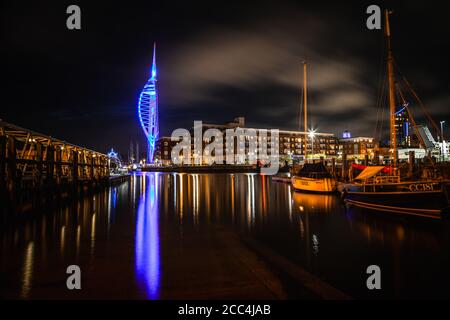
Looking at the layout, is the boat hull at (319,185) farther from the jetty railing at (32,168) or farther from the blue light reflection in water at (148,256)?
the jetty railing at (32,168)

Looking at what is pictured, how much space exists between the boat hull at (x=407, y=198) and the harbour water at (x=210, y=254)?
3.28 ft

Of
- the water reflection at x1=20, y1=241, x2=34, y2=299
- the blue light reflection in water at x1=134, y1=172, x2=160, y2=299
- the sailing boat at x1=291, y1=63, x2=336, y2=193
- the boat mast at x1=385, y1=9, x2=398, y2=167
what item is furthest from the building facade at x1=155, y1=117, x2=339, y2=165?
the water reflection at x1=20, y1=241, x2=34, y2=299

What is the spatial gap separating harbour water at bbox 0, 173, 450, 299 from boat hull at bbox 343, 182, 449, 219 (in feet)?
3.28

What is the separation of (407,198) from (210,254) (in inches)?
484

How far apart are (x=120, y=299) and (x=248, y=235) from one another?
6.42 m

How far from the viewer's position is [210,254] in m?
8.42

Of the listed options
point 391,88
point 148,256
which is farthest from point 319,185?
point 148,256

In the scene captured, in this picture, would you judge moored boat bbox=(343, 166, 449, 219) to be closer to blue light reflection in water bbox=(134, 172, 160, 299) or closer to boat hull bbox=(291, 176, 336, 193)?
boat hull bbox=(291, 176, 336, 193)

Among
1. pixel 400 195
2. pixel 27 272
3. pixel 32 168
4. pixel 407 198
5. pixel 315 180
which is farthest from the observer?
pixel 315 180

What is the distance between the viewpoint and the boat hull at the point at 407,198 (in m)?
14.2

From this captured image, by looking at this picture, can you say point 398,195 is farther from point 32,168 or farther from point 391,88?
point 32,168

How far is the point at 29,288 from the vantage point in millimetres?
5949

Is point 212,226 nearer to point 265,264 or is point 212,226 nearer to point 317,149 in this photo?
point 265,264
